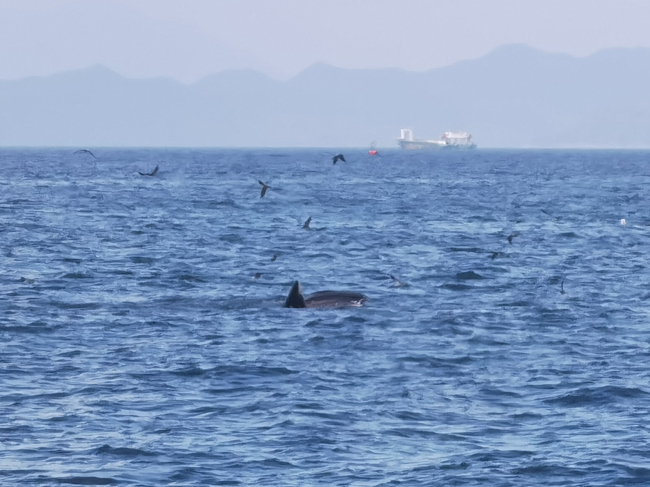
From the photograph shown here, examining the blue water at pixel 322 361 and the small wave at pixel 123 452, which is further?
the small wave at pixel 123 452

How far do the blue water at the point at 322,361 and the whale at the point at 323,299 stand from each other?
1.39 feet

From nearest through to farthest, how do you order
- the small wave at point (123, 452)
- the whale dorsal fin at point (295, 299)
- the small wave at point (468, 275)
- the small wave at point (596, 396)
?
the small wave at point (123, 452)
the small wave at point (596, 396)
the whale dorsal fin at point (295, 299)
the small wave at point (468, 275)

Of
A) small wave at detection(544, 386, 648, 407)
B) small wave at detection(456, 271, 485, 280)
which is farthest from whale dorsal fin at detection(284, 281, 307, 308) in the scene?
small wave at detection(544, 386, 648, 407)

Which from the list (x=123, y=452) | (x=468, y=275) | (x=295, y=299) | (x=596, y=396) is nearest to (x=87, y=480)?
(x=123, y=452)

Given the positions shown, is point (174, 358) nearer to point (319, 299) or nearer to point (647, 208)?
point (319, 299)

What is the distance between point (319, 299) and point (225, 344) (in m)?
5.79

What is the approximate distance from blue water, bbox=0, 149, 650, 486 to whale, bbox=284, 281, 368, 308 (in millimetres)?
423

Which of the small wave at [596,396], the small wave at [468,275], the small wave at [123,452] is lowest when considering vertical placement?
the small wave at [596,396]

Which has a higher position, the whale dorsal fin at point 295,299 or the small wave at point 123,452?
the whale dorsal fin at point 295,299

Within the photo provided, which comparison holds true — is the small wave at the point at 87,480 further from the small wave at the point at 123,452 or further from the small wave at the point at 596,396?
the small wave at the point at 596,396

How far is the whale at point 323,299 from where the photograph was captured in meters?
28.8

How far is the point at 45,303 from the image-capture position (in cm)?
2912

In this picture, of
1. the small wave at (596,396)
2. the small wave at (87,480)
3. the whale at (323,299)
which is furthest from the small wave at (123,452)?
the whale at (323,299)

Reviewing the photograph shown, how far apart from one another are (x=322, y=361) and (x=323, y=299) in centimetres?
688
